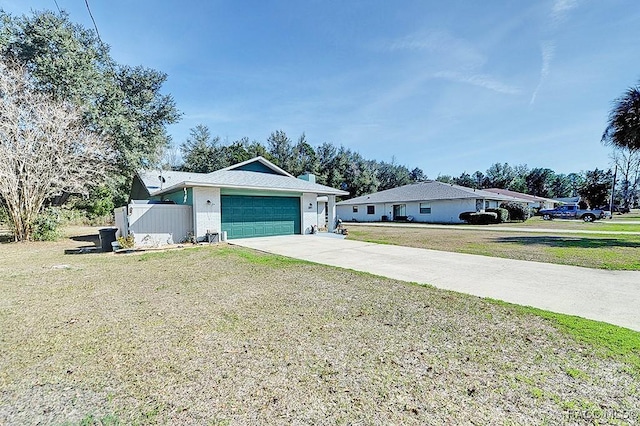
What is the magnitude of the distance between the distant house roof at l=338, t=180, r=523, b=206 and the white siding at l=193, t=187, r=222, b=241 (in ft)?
73.9

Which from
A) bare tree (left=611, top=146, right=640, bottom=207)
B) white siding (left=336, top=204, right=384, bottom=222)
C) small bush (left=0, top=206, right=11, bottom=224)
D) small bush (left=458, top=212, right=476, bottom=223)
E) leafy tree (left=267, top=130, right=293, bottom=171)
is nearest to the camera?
small bush (left=0, top=206, right=11, bottom=224)

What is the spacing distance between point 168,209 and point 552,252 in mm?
15108

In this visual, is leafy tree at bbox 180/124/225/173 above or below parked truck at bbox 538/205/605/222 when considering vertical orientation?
above

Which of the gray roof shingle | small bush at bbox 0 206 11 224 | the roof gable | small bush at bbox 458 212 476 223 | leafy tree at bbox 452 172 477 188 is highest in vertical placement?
leafy tree at bbox 452 172 477 188

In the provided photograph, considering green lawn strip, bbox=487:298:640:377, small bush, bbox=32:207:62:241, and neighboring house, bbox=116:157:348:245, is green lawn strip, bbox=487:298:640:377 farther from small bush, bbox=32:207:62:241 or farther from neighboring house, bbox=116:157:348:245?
small bush, bbox=32:207:62:241

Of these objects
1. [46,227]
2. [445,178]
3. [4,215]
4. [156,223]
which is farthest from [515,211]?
[445,178]

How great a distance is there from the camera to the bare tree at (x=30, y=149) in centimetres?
1308

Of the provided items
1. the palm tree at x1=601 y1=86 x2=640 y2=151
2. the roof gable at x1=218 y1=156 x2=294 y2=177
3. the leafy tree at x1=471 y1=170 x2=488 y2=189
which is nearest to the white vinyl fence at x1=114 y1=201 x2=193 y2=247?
the roof gable at x1=218 y1=156 x2=294 y2=177

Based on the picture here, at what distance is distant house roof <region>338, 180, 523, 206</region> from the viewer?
92.8 feet

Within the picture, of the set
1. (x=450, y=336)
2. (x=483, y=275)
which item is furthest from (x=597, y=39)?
(x=450, y=336)

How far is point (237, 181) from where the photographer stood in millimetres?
14859

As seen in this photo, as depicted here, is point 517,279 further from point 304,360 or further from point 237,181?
point 237,181

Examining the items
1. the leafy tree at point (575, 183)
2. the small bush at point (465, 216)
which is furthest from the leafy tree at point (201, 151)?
the leafy tree at point (575, 183)

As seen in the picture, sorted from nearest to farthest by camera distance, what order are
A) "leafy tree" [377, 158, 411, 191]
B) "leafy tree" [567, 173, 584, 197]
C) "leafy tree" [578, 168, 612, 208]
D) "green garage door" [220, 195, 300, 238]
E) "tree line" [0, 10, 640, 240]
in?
"tree line" [0, 10, 640, 240] → "green garage door" [220, 195, 300, 238] → "leafy tree" [578, 168, 612, 208] → "leafy tree" [377, 158, 411, 191] → "leafy tree" [567, 173, 584, 197]
